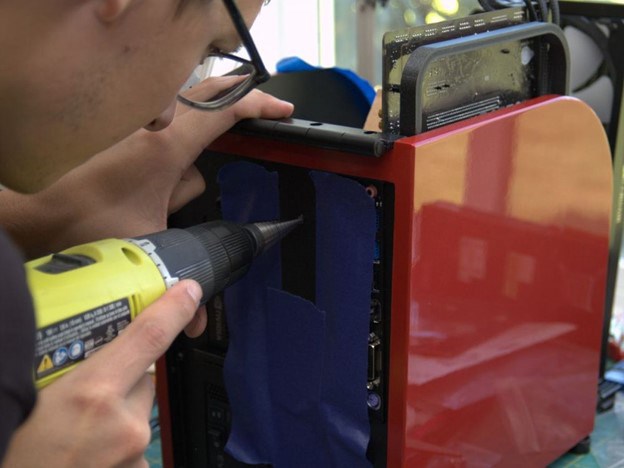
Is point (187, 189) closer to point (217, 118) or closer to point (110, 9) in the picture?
point (217, 118)

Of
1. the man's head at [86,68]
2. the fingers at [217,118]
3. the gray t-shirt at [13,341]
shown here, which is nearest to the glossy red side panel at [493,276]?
the fingers at [217,118]

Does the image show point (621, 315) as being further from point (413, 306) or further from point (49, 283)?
point (49, 283)

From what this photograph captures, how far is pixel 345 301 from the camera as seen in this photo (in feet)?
2.13

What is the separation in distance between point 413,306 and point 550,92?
11.6 inches

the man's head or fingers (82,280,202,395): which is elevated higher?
the man's head

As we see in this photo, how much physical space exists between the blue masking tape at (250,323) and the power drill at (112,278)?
0.17 ft

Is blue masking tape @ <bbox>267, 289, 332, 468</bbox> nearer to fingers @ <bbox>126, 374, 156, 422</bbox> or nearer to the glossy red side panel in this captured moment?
the glossy red side panel

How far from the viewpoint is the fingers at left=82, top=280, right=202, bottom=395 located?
472 millimetres

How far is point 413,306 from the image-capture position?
0.61m

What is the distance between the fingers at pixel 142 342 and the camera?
0.47 m

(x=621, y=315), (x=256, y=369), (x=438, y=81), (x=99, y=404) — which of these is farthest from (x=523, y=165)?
(x=621, y=315)

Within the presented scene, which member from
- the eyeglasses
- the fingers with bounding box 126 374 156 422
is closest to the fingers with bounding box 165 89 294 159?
the eyeglasses

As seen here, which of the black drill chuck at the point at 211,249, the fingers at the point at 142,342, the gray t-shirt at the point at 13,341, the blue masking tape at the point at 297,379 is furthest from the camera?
the blue masking tape at the point at 297,379

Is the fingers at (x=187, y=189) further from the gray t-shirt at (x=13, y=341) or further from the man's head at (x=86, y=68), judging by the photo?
the gray t-shirt at (x=13, y=341)
